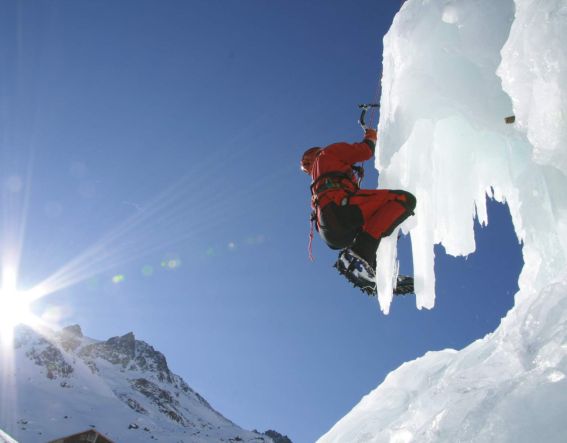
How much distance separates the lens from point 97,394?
8475 cm

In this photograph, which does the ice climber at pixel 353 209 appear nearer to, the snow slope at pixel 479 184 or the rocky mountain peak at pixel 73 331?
the snow slope at pixel 479 184

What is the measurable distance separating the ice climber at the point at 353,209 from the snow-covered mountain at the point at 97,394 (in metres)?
56.1

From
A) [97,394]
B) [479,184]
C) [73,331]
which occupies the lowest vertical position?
[479,184]

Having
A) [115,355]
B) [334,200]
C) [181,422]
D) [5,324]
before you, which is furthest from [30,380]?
[334,200]

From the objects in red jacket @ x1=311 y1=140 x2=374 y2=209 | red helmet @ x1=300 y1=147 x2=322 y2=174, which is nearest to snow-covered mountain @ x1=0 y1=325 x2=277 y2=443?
red helmet @ x1=300 y1=147 x2=322 y2=174

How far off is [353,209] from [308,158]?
147cm

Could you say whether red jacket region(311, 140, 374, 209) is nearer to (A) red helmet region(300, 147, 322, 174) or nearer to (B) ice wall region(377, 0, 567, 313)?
(B) ice wall region(377, 0, 567, 313)

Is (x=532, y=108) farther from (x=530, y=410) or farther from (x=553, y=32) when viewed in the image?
(x=530, y=410)

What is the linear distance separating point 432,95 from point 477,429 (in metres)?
3.17

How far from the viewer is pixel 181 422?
101 m

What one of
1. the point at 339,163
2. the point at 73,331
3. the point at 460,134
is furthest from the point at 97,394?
the point at 460,134

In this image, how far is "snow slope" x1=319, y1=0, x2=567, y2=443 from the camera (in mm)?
1911

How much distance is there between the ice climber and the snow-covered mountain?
56126mm

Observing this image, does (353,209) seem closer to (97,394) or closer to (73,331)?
(97,394)
